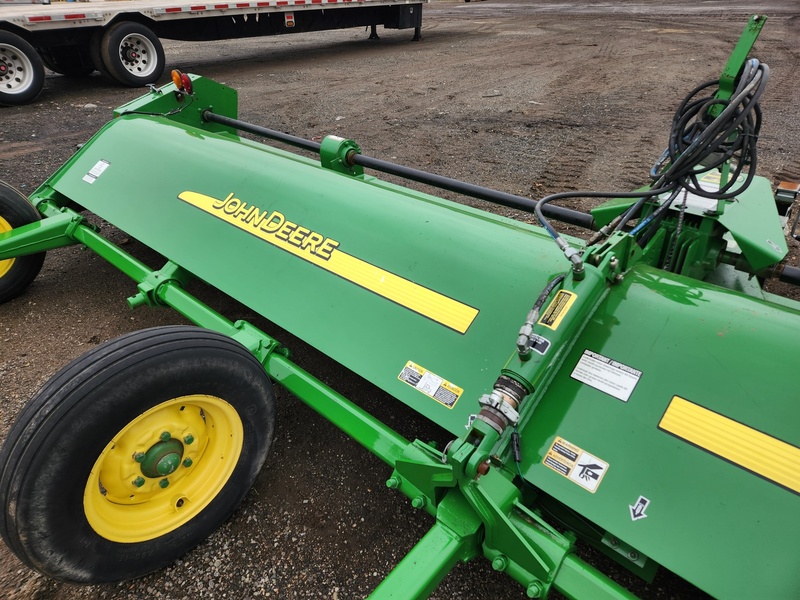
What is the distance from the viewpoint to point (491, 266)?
189cm

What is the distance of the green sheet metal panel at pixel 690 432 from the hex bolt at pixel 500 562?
0.82ft

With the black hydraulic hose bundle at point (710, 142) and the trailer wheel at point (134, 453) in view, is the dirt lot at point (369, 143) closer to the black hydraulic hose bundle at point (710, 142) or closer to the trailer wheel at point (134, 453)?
the trailer wheel at point (134, 453)

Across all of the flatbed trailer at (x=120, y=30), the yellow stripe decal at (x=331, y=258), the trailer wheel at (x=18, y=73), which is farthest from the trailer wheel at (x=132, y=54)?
the yellow stripe decal at (x=331, y=258)

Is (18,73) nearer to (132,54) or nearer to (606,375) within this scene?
(132,54)

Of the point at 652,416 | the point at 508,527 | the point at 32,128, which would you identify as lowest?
the point at 32,128

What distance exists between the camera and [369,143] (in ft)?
18.6

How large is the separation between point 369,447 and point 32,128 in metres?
6.48

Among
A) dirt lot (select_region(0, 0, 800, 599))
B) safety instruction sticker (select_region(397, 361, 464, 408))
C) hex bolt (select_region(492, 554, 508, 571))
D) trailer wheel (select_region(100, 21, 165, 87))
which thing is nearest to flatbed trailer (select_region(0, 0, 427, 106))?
trailer wheel (select_region(100, 21, 165, 87))

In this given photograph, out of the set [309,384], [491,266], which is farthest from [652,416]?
[309,384]

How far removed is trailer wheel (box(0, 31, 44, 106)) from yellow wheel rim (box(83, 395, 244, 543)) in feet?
23.7

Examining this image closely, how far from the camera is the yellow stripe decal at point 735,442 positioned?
1.29 meters

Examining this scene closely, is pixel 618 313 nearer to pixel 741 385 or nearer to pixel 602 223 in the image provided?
pixel 741 385

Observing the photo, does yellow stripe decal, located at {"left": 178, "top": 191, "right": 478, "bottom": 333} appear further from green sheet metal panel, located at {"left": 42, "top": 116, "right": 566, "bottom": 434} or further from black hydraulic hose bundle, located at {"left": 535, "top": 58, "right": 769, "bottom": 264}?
black hydraulic hose bundle, located at {"left": 535, "top": 58, "right": 769, "bottom": 264}

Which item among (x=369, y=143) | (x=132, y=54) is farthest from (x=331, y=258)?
(x=132, y=54)
